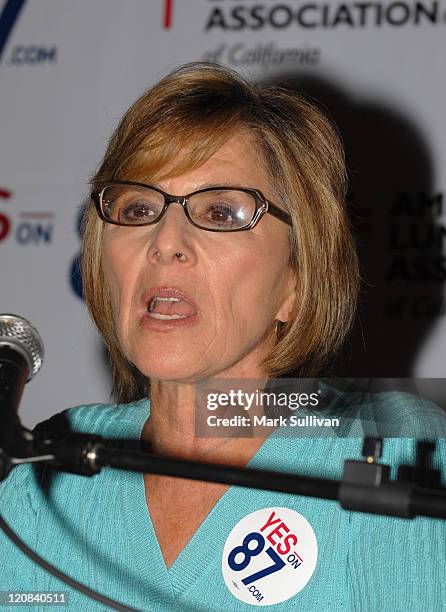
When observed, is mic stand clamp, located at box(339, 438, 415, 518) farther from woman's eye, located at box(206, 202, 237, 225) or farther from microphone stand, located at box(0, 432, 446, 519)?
woman's eye, located at box(206, 202, 237, 225)

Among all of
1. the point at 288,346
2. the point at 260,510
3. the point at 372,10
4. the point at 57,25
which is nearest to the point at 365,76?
the point at 372,10

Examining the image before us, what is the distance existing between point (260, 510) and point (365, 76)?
4.08 feet

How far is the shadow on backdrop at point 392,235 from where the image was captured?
1983mm

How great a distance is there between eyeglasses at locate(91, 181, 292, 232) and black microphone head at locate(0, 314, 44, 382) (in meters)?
0.36

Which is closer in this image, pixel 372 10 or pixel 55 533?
pixel 55 533

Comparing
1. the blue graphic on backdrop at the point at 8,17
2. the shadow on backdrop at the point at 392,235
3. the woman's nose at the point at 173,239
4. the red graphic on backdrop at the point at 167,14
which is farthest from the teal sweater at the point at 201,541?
the blue graphic on backdrop at the point at 8,17

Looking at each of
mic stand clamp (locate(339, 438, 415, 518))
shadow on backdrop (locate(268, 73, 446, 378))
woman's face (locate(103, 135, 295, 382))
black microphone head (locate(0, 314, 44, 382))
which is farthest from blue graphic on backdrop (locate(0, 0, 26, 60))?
mic stand clamp (locate(339, 438, 415, 518))

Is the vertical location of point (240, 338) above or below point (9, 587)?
above

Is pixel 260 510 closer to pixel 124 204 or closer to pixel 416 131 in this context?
pixel 124 204

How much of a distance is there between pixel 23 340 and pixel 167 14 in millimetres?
1499

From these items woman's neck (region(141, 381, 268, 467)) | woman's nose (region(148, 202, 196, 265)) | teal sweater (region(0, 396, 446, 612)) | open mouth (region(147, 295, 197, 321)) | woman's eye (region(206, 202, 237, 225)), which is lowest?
teal sweater (region(0, 396, 446, 612))

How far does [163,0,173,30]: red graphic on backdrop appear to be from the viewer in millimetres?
2178

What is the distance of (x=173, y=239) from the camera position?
3.79ft

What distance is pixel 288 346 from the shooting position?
1.31m
